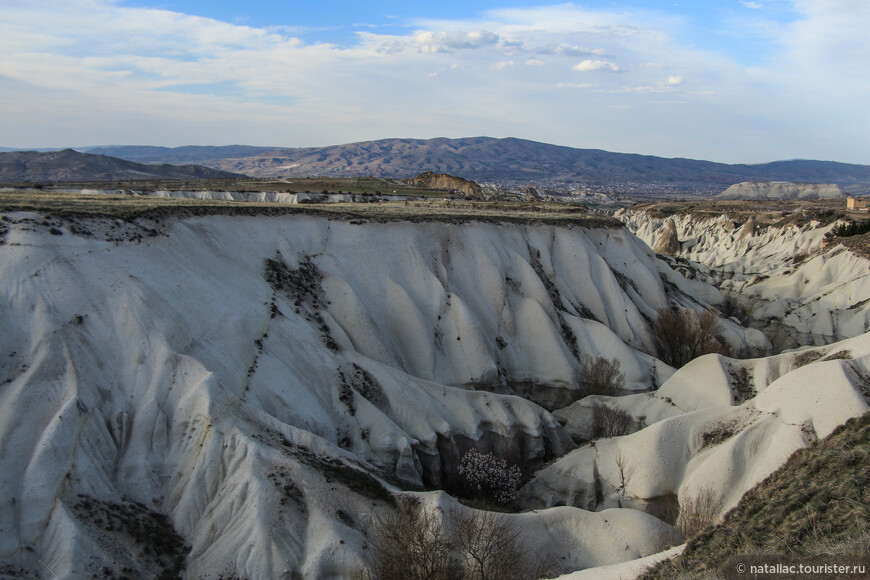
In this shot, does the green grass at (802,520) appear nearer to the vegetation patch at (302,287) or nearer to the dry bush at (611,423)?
the dry bush at (611,423)

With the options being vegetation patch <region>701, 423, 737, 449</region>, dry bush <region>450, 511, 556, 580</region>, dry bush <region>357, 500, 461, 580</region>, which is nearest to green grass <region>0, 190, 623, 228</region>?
dry bush <region>357, 500, 461, 580</region>

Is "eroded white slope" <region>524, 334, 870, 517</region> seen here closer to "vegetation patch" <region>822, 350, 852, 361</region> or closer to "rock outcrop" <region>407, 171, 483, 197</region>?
"vegetation patch" <region>822, 350, 852, 361</region>

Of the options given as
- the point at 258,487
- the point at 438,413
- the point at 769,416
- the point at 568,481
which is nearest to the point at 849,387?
the point at 769,416

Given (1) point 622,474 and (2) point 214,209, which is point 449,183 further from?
(1) point 622,474

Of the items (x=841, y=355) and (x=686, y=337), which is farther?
(x=686, y=337)

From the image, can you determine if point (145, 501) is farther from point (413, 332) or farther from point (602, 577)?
point (413, 332)

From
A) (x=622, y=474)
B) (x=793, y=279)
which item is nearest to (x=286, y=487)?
(x=622, y=474)
